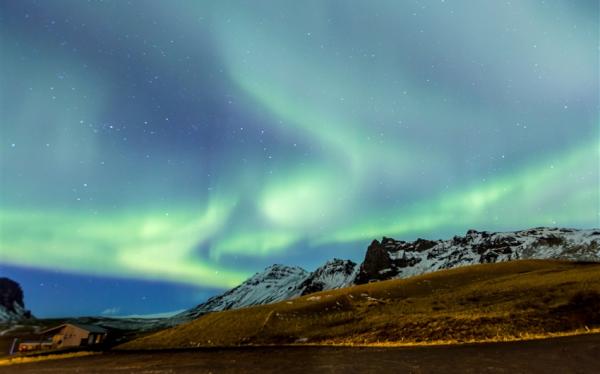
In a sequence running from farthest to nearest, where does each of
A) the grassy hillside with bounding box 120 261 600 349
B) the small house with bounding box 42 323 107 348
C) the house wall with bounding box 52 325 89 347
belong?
the small house with bounding box 42 323 107 348 → the house wall with bounding box 52 325 89 347 → the grassy hillside with bounding box 120 261 600 349

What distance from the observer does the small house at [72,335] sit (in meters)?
93.6

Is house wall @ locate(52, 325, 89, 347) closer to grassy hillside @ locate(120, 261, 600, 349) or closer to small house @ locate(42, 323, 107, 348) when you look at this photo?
small house @ locate(42, 323, 107, 348)

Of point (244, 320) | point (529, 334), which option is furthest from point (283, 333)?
point (529, 334)

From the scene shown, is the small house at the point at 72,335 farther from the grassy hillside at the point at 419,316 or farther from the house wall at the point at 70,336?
the grassy hillside at the point at 419,316

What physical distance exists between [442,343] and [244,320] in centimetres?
4253

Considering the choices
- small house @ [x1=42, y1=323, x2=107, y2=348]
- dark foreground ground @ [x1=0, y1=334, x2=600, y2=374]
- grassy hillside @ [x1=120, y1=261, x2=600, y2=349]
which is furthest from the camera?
small house @ [x1=42, y1=323, x2=107, y2=348]

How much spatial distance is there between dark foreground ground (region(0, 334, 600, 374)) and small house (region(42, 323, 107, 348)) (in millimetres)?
62068

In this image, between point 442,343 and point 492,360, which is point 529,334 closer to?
point 442,343

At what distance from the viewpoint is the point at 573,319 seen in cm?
4019

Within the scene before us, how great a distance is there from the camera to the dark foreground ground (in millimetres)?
24292

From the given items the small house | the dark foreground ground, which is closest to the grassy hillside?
the dark foreground ground

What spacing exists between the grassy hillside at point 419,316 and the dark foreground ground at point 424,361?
659 centimetres

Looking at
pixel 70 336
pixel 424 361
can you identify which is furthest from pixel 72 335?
pixel 424 361

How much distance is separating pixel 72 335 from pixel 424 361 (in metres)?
97.4
